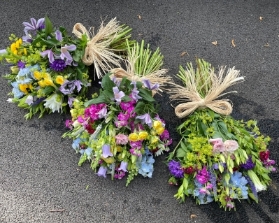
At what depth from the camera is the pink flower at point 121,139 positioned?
1469 millimetres

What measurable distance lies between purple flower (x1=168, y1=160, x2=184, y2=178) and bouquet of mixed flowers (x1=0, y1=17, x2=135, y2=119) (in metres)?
0.50

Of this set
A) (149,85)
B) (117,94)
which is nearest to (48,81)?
(117,94)

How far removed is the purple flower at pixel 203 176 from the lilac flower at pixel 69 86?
60 centimetres

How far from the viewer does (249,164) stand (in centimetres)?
148

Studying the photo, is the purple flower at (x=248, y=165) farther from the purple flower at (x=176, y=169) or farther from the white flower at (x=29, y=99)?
the white flower at (x=29, y=99)

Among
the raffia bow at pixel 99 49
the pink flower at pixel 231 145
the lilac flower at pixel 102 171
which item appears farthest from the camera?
the raffia bow at pixel 99 49

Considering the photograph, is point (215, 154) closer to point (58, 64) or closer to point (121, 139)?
point (121, 139)

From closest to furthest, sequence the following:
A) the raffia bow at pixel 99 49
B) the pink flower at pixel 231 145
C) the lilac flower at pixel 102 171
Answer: the pink flower at pixel 231 145 < the lilac flower at pixel 102 171 < the raffia bow at pixel 99 49

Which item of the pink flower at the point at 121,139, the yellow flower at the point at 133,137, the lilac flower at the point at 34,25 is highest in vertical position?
the lilac flower at the point at 34,25

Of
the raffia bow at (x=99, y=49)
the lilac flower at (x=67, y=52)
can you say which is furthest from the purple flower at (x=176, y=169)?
the lilac flower at (x=67, y=52)

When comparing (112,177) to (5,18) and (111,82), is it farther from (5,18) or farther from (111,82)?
(5,18)

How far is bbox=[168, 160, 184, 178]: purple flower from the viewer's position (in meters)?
1.51

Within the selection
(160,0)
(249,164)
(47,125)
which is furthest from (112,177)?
(160,0)

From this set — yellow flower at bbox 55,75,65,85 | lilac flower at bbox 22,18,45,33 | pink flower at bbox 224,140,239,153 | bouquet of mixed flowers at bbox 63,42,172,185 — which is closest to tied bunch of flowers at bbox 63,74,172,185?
bouquet of mixed flowers at bbox 63,42,172,185
